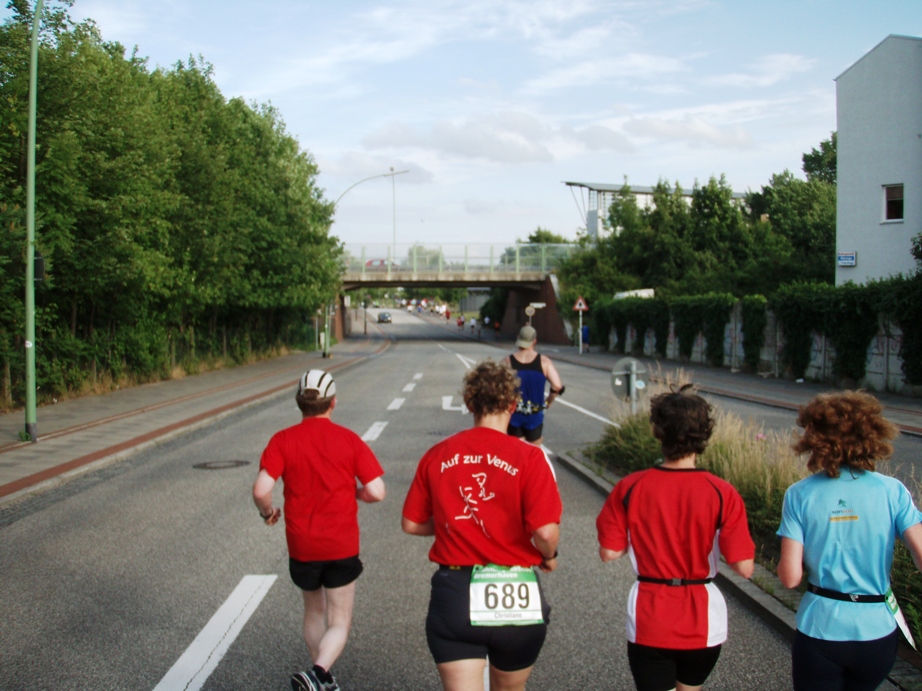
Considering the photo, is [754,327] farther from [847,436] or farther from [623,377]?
[847,436]

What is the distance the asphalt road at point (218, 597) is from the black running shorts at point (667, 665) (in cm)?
117

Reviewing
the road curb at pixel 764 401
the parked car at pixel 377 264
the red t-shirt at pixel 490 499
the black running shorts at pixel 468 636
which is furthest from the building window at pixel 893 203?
the parked car at pixel 377 264

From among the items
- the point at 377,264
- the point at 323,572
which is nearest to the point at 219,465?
the point at 323,572

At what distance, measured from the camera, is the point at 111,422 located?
15156 millimetres

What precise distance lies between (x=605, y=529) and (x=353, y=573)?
56.1 inches

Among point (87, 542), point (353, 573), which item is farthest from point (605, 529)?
point (87, 542)

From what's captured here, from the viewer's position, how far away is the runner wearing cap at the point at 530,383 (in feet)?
26.7

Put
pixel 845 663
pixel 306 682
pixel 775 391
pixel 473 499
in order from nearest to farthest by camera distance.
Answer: pixel 845 663 → pixel 473 499 → pixel 306 682 → pixel 775 391

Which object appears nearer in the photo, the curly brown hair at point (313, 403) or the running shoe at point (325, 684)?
the running shoe at point (325, 684)

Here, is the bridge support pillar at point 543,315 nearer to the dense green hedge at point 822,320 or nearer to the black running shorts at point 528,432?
the dense green hedge at point 822,320

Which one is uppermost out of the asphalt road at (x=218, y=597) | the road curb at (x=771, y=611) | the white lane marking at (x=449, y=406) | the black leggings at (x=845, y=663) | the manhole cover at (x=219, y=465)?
the black leggings at (x=845, y=663)

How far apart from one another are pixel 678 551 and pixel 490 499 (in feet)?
2.22

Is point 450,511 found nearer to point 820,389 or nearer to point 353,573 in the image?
point 353,573

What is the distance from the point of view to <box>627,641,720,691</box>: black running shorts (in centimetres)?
289
